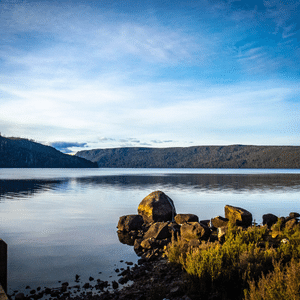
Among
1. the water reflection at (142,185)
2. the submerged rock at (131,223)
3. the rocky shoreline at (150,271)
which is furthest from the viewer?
the water reflection at (142,185)

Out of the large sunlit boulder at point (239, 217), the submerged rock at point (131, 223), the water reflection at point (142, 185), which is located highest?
the large sunlit boulder at point (239, 217)

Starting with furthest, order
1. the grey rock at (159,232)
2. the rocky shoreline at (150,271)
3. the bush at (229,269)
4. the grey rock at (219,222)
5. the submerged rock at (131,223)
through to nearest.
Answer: the submerged rock at (131,223) → the grey rock at (219,222) → the grey rock at (159,232) → the rocky shoreline at (150,271) → the bush at (229,269)

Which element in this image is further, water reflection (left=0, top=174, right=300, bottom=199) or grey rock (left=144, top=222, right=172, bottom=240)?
water reflection (left=0, top=174, right=300, bottom=199)

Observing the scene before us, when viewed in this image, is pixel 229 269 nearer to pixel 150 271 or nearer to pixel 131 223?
pixel 150 271

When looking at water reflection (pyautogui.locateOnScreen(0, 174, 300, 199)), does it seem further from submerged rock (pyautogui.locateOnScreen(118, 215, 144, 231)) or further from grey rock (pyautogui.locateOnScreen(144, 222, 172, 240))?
grey rock (pyautogui.locateOnScreen(144, 222, 172, 240))

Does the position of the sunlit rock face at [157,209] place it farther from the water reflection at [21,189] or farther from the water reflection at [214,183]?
the water reflection at [214,183]

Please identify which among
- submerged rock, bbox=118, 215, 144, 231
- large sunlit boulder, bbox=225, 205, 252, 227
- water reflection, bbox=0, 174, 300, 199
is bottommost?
water reflection, bbox=0, 174, 300, 199

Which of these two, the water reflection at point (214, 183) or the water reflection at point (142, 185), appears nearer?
the water reflection at point (142, 185)

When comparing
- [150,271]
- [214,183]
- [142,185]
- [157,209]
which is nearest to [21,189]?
[142,185]

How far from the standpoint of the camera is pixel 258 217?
24922mm

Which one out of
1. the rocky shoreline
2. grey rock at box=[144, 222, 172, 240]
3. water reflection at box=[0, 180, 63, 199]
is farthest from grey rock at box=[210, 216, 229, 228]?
water reflection at box=[0, 180, 63, 199]

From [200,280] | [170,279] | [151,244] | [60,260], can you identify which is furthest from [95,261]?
[200,280]

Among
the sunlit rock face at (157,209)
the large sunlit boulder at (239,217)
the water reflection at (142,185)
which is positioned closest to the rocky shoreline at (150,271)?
the large sunlit boulder at (239,217)

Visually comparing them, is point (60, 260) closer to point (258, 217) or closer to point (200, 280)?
point (200, 280)
